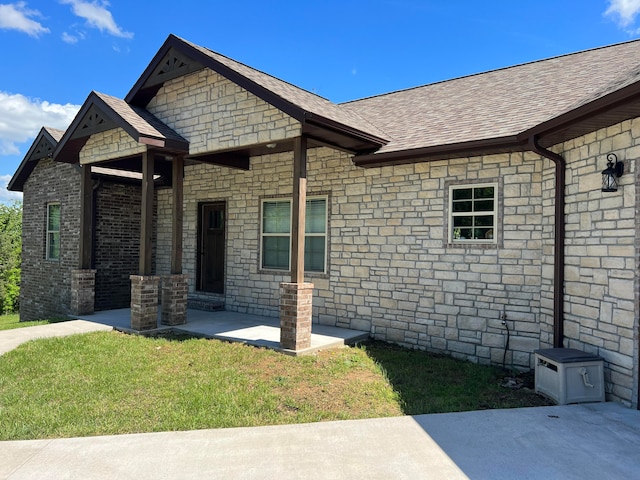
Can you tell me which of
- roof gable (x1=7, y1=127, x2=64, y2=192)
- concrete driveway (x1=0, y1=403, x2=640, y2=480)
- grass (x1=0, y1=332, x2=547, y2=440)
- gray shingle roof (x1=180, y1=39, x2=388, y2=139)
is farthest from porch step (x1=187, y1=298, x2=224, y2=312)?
concrete driveway (x1=0, y1=403, x2=640, y2=480)

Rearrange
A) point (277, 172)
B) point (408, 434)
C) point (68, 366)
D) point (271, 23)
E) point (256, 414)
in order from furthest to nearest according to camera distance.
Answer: point (271, 23)
point (277, 172)
point (68, 366)
point (256, 414)
point (408, 434)

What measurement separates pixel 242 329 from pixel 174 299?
1.51 m

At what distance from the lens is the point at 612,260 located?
16.1 ft

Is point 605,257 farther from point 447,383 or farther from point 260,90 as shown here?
point 260,90

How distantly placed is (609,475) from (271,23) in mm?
11491

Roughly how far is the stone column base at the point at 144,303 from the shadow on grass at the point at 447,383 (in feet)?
13.4

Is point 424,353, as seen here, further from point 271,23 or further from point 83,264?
point 271,23

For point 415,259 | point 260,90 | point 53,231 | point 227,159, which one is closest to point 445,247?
point 415,259

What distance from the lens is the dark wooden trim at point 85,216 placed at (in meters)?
9.51

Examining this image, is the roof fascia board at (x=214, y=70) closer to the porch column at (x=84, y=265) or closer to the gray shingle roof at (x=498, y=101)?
the gray shingle roof at (x=498, y=101)

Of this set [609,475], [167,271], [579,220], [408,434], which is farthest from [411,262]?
[167,271]

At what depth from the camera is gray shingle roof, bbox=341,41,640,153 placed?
6.72 meters

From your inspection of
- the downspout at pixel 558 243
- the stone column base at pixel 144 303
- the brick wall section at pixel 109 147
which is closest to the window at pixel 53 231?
the brick wall section at pixel 109 147

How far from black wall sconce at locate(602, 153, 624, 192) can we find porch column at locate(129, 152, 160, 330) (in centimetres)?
729
